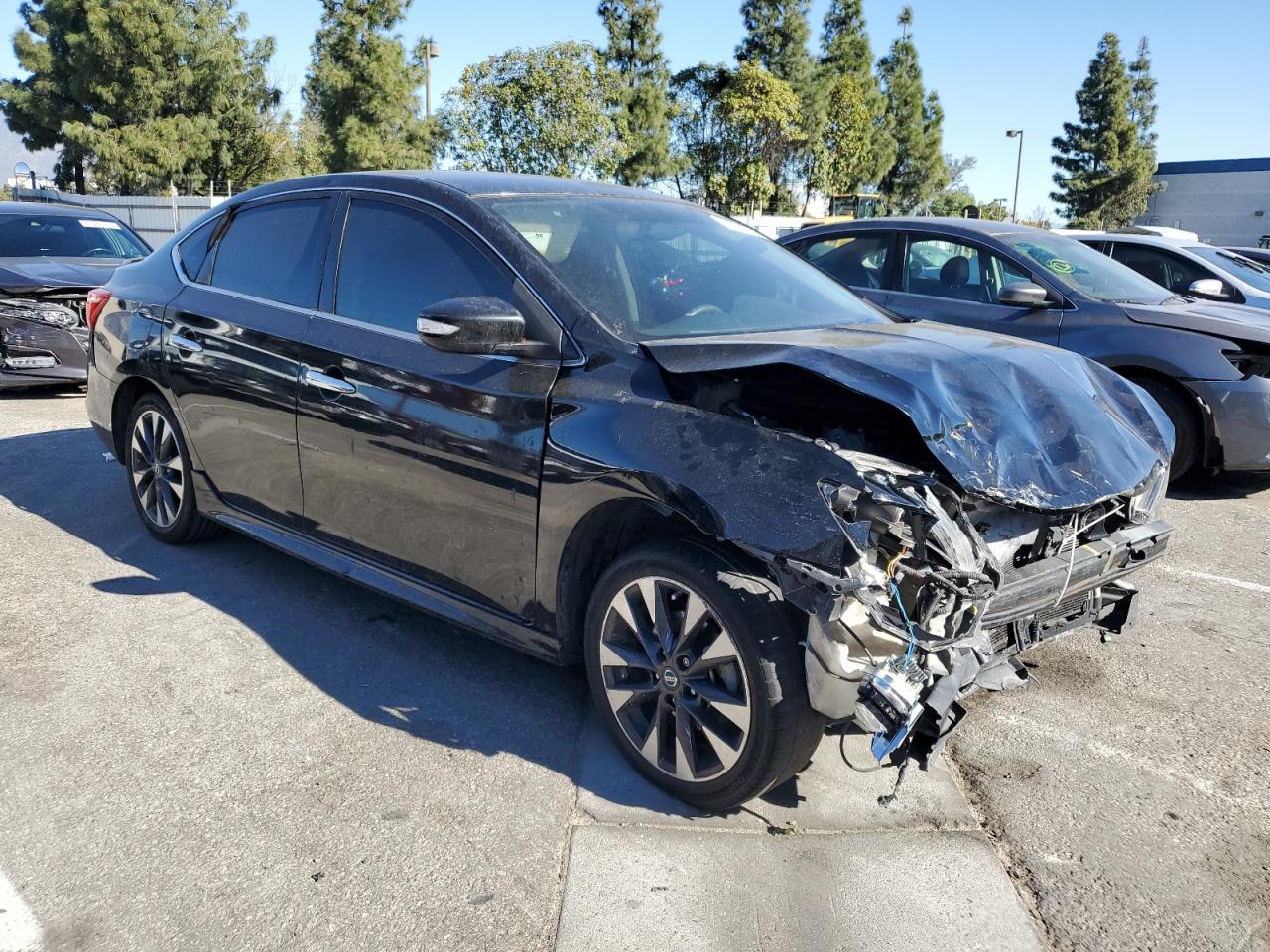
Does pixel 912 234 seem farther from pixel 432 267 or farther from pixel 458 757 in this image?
pixel 458 757

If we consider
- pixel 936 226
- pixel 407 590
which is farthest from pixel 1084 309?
pixel 407 590

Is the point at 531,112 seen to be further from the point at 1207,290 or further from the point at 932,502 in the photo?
the point at 932,502

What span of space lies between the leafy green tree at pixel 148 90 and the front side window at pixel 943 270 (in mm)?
32742

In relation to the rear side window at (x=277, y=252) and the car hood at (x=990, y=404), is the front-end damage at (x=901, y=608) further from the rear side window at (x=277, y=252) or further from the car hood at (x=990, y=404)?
the rear side window at (x=277, y=252)

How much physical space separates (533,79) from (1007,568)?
3268 centimetres

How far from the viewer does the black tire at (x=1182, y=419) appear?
6.31 m

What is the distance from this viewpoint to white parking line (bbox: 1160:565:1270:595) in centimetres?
488

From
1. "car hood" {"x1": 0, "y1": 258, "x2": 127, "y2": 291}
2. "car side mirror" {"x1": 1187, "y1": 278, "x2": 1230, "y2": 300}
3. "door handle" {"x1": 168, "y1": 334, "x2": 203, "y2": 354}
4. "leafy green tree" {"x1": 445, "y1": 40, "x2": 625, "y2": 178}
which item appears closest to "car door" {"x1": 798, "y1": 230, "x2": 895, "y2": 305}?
"car side mirror" {"x1": 1187, "y1": 278, "x2": 1230, "y2": 300}

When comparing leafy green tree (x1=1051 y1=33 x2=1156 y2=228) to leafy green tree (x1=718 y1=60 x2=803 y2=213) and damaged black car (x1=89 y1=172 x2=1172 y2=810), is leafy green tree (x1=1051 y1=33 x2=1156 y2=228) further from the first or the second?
damaged black car (x1=89 y1=172 x2=1172 y2=810)

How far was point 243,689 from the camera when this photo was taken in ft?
12.1

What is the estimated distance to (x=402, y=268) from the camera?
379 centimetres

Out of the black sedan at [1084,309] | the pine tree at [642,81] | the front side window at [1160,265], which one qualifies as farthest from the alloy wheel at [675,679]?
the pine tree at [642,81]

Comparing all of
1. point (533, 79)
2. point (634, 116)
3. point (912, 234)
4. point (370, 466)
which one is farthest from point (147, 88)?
point (370, 466)

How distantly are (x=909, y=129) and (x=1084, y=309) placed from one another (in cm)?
5135
